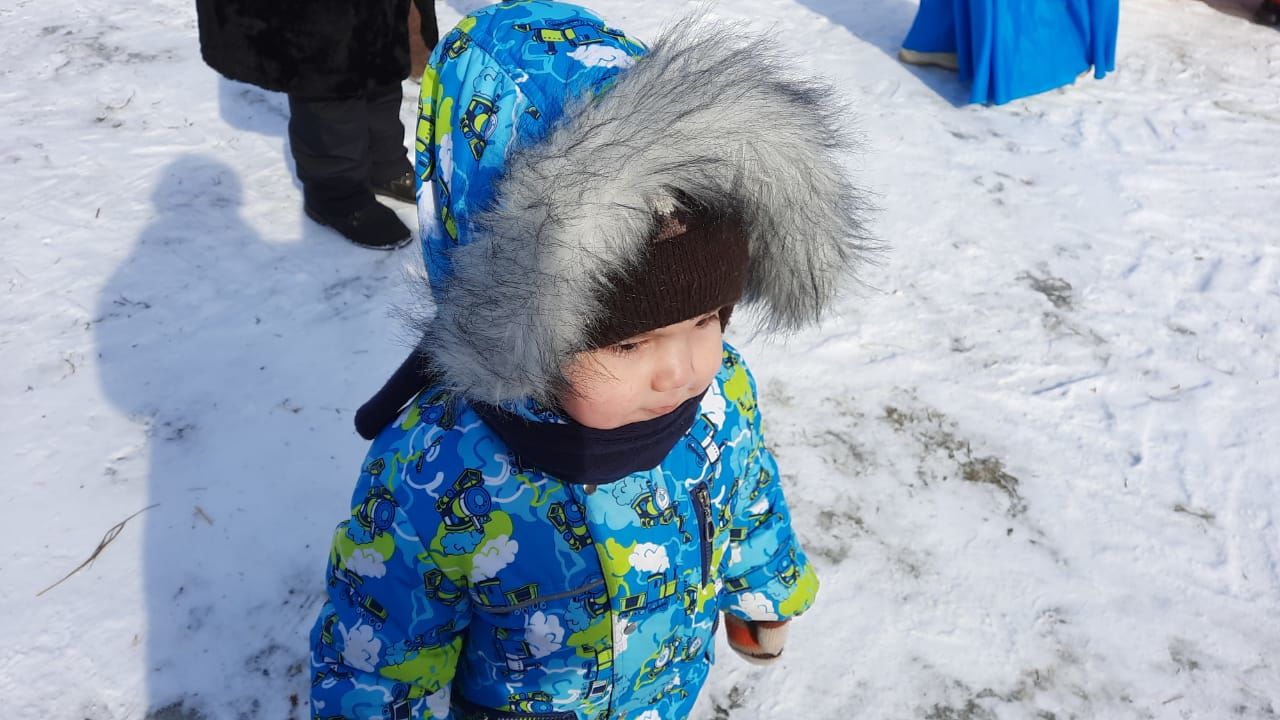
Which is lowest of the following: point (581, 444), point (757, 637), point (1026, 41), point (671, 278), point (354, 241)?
point (354, 241)

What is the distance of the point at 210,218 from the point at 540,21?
2293mm

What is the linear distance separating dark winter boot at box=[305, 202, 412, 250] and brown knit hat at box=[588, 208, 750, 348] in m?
2.08

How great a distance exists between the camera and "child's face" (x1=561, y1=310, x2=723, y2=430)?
982mm

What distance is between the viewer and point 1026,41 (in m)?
3.82

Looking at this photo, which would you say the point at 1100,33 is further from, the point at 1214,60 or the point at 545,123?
the point at 545,123

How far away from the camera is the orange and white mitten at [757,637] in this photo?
142cm

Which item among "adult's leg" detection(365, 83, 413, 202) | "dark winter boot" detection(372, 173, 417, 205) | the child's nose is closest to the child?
the child's nose

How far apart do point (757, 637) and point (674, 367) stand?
25.3 inches

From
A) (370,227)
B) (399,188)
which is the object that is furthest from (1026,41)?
(370,227)

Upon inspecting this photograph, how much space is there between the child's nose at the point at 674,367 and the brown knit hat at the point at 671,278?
45 millimetres


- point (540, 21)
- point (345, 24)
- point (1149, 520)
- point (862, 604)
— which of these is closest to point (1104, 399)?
point (1149, 520)

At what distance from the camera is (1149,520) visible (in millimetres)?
2254

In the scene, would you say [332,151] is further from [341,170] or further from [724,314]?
[724,314]

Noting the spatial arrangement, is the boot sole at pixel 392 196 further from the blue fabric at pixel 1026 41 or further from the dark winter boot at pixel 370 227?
the blue fabric at pixel 1026 41
